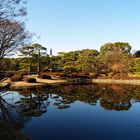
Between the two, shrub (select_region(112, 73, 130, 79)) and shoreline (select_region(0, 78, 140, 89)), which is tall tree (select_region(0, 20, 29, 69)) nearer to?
shoreline (select_region(0, 78, 140, 89))

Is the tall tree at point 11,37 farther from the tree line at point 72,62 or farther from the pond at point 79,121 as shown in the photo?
the tree line at point 72,62

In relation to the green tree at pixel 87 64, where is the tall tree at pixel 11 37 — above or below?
above

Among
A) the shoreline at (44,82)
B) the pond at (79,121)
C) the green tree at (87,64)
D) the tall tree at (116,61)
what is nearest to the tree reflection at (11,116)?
the pond at (79,121)

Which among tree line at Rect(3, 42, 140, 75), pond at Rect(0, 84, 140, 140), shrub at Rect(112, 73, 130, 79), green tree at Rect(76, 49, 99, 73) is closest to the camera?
pond at Rect(0, 84, 140, 140)

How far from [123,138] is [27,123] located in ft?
15.8

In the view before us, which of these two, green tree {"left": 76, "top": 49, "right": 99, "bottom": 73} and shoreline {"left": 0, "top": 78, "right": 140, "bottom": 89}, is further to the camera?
green tree {"left": 76, "top": 49, "right": 99, "bottom": 73}

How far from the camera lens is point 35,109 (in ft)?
55.1

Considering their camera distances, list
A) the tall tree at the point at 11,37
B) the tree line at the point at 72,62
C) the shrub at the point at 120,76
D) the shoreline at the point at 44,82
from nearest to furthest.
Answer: the tall tree at the point at 11,37 < the shoreline at the point at 44,82 < the shrub at the point at 120,76 < the tree line at the point at 72,62

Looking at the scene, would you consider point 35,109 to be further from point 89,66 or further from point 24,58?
point 89,66

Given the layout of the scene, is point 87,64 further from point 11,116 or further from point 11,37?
point 11,116

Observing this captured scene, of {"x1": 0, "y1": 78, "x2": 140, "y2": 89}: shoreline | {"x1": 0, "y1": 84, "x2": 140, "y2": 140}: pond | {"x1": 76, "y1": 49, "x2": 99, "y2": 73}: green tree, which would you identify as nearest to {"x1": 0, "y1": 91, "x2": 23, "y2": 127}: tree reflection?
{"x1": 0, "y1": 84, "x2": 140, "y2": 140}: pond

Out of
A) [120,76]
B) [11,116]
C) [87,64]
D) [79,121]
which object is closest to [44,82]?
[120,76]

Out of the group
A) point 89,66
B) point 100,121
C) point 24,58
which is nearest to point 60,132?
point 100,121

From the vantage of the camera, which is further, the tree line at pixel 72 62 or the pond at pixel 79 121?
the tree line at pixel 72 62
